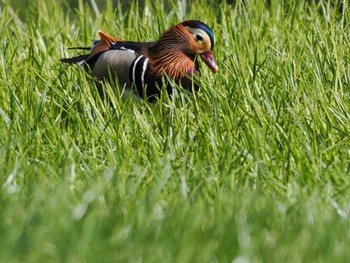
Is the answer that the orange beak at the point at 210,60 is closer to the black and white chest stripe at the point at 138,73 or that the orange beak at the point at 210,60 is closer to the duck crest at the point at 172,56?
the duck crest at the point at 172,56

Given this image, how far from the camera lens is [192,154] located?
326 centimetres

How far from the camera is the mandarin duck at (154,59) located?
4.26 m

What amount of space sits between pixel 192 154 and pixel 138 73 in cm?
109

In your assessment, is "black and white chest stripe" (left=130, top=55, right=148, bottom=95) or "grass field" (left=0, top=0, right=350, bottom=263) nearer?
"grass field" (left=0, top=0, right=350, bottom=263)

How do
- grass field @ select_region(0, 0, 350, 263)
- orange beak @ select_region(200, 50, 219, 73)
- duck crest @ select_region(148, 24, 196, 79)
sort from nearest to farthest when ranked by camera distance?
1. grass field @ select_region(0, 0, 350, 263)
2. orange beak @ select_region(200, 50, 219, 73)
3. duck crest @ select_region(148, 24, 196, 79)

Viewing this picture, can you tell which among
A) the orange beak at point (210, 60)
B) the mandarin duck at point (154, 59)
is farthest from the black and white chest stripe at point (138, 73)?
the orange beak at point (210, 60)

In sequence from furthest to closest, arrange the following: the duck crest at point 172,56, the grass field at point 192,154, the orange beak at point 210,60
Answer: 1. the duck crest at point 172,56
2. the orange beak at point 210,60
3. the grass field at point 192,154

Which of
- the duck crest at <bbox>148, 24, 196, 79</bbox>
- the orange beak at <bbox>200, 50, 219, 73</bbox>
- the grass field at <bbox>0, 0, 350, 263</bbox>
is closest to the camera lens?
the grass field at <bbox>0, 0, 350, 263</bbox>

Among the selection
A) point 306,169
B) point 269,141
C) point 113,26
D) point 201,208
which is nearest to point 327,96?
point 269,141

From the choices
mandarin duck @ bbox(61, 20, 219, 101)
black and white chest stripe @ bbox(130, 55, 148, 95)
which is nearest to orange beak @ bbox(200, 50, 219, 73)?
mandarin duck @ bbox(61, 20, 219, 101)

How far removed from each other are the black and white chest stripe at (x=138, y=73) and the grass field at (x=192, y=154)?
139mm

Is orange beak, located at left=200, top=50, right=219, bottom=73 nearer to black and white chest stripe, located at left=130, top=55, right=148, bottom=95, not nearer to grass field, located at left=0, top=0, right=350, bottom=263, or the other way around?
grass field, located at left=0, top=0, right=350, bottom=263

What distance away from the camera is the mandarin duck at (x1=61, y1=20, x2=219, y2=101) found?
4258 mm

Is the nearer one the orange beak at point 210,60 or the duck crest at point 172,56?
the orange beak at point 210,60
